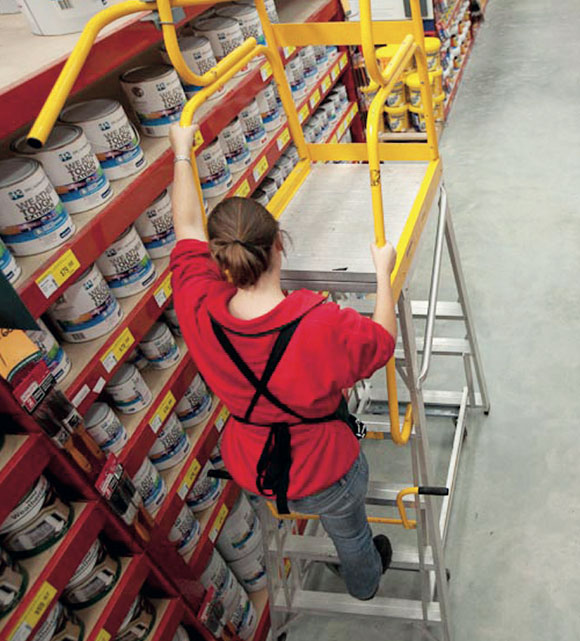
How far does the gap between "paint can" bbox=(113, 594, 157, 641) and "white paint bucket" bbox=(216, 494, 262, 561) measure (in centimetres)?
50

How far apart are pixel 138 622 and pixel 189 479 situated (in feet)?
1.57

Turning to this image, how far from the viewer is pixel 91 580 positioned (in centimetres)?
183

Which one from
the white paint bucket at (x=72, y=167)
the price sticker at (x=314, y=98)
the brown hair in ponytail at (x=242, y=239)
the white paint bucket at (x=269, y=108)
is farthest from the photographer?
the price sticker at (x=314, y=98)

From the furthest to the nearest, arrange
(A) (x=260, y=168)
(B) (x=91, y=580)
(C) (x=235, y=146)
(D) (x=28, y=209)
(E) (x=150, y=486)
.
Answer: (A) (x=260, y=168) < (C) (x=235, y=146) < (E) (x=150, y=486) < (B) (x=91, y=580) < (D) (x=28, y=209)

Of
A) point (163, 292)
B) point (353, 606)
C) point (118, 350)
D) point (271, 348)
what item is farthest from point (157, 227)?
point (353, 606)

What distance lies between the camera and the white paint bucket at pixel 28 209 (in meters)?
1.56

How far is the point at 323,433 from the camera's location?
1.76 m

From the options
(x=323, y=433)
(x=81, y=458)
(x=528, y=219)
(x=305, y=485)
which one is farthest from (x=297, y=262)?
(x=528, y=219)

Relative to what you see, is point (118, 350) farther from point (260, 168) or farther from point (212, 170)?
point (260, 168)

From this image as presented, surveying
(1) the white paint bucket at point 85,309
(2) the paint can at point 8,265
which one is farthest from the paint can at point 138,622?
(2) the paint can at point 8,265

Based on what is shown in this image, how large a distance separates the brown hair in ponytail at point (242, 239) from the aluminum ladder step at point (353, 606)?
158cm

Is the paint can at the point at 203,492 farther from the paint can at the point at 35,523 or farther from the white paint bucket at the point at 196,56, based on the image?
the white paint bucket at the point at 196,56

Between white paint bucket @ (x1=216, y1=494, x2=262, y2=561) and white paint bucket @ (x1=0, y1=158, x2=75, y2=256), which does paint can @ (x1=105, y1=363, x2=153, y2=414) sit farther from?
white paint bucket @ (x1=216, y1=494, x2=262, y2=561)

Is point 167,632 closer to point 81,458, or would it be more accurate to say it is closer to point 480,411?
point 81,458
